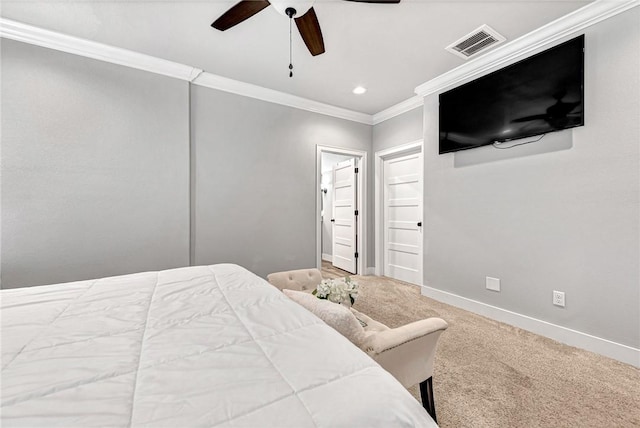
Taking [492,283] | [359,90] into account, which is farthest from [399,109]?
[492,283]

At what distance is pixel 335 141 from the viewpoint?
166 inches

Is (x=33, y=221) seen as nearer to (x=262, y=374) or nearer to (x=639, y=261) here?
(x=262, y=374)

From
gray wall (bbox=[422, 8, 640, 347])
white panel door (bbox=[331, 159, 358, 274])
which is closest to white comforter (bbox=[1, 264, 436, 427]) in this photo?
gray wall (bbox=[422, 8, 640, 347])

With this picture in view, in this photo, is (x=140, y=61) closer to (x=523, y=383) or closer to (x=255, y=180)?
(x=255, y=180)

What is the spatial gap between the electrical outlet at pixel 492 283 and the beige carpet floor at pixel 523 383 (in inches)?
14.1

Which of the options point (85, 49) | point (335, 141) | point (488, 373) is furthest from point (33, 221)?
point (488, 373)

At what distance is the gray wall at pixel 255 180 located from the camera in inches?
127

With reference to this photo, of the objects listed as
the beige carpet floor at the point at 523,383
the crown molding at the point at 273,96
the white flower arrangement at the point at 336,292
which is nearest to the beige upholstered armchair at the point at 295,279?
the white flower arrangement at the point at 336,292

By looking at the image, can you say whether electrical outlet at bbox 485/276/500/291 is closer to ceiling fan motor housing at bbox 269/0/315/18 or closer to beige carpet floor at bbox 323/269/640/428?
beige carpet floor at bbox 323/269/640/428

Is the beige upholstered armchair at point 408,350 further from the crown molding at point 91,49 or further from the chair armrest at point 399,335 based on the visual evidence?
the crown molding at point 91,49

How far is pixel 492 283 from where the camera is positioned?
2.83 m

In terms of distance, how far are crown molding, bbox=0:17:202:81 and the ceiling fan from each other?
4.70ft

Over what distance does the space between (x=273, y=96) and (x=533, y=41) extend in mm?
2887

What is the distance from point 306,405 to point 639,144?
9.54 feet
